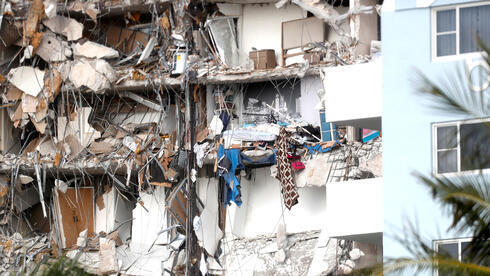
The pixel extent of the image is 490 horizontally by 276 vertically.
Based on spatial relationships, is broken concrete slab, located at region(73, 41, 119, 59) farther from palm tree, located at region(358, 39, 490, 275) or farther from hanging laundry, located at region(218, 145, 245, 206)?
palm tree, located at region(358, 39, 490, 275)

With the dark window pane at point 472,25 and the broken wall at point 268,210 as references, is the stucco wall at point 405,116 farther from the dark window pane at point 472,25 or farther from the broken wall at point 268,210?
the broken wall at point 268,210

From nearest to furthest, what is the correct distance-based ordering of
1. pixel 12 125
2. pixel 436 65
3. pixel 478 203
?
pixel 478 203 < pixel 436 65 < pixel 12 125

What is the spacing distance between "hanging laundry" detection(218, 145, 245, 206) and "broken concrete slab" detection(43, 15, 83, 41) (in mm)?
5614

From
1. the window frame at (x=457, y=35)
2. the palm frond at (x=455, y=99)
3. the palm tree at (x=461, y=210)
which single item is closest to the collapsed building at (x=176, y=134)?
the window frame at (x=457, y=35)

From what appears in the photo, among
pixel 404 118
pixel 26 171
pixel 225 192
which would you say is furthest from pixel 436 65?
pixel 26 171

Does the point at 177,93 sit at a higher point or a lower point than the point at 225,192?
higher

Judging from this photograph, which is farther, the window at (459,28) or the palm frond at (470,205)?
the window at (459,28)

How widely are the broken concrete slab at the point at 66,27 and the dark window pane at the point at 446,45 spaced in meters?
14.4

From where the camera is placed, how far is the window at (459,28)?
75.2 ft

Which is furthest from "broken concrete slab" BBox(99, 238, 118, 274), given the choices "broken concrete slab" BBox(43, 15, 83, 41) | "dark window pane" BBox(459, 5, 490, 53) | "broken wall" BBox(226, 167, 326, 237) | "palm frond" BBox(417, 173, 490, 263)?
"palm frond" BBox(417, 173, 490, 263)

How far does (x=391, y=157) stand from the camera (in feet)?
77.4

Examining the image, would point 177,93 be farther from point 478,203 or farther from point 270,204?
point 478,203

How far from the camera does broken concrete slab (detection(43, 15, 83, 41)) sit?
117 feet

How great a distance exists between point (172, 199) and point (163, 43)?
4.25 metres
